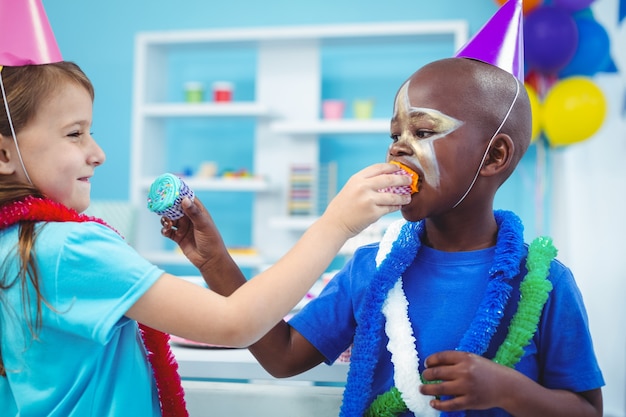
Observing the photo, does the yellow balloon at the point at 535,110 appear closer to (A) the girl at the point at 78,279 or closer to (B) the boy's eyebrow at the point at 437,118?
(B) the boy's eyebrow at the point at 437,118

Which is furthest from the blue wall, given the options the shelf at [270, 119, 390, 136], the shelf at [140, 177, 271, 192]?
the shelf at [140, 177, 271, 192]

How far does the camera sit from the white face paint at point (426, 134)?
1019 mm

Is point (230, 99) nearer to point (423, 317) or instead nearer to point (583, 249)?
point (583, 249)

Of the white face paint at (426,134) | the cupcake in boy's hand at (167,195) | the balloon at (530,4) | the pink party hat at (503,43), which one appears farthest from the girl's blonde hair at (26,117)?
the balloon at (530,4)

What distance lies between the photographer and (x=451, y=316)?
3.33 ft

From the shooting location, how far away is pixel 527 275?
98cm

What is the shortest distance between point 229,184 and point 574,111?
185 cm

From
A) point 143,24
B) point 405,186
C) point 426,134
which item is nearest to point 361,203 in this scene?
point 405,186

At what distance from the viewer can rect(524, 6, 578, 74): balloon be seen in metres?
2.90

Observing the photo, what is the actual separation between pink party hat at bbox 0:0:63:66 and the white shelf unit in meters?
2.71

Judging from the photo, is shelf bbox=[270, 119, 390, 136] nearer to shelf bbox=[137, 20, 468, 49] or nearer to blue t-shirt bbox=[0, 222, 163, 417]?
shelf bbox=[137, 20, 468, 49]

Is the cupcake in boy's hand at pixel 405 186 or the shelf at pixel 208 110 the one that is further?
the shelf at pixel 208 110

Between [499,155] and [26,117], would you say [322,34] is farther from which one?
[26,117]

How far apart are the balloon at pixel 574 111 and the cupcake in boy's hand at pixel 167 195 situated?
7.60 ft
